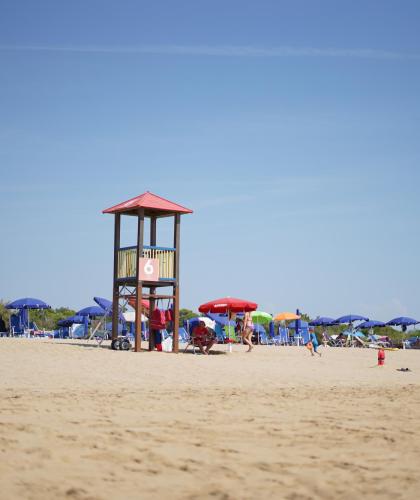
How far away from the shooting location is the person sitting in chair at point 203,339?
834 inches

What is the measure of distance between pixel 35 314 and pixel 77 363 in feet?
146

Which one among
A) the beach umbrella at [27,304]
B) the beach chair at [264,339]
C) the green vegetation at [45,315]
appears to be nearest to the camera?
the beach umbrella at [27,304]

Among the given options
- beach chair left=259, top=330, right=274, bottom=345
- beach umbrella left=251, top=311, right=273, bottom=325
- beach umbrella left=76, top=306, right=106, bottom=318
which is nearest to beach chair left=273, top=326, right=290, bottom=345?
beach chair left=259, top=330, right=274, bottom=345

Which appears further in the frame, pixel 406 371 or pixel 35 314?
pixel 35 314

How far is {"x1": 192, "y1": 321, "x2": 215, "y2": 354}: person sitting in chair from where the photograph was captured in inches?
834

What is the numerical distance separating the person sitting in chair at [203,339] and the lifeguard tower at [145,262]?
0.56m

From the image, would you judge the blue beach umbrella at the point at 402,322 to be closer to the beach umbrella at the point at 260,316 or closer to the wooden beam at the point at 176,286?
the beach umbrella at the point at 260,316

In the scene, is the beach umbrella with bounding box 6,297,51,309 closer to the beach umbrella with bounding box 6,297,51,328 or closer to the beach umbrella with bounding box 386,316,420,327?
the beach umbrella with bounding box 6,297,51,328

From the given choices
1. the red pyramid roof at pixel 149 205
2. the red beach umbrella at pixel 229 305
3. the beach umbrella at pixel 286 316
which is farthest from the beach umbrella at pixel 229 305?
the beach umbrella at pixel 286 316

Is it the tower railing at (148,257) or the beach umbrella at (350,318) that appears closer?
the tower railing at (148,257)

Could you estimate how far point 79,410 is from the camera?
7.98 m

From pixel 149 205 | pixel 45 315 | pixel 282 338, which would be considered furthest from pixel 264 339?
pixel 45 315

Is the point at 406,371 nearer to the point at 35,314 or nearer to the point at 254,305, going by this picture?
the point at 254,305

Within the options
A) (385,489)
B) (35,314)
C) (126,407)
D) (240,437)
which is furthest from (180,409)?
(35,314)
